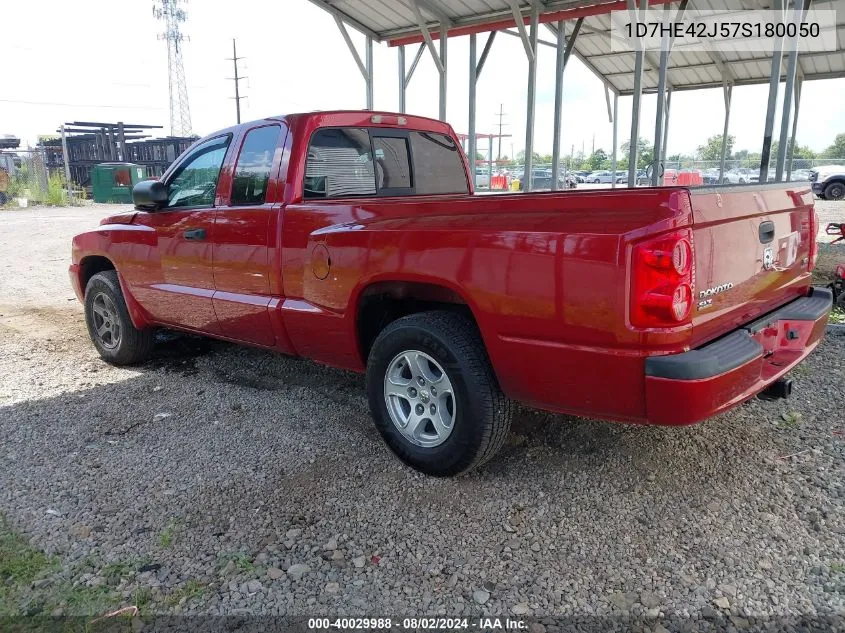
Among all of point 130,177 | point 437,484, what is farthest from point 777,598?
point 130,177

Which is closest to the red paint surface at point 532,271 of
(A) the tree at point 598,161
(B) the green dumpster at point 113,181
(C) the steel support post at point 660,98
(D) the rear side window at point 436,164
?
(D) the rear side window at point 436,164

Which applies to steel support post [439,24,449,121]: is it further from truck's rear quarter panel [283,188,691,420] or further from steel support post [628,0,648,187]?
truck's rear quarter panel [283,188,691,420]

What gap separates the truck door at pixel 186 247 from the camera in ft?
14.1

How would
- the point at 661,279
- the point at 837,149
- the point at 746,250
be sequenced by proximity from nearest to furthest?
the point at 661,279 → the point at 746,250 → the point at 837,149

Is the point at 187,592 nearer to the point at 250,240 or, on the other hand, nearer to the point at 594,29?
the point at 250,240

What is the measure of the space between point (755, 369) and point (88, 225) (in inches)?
750

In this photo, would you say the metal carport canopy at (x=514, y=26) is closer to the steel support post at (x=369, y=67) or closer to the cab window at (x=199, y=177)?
the steel support post at (x=369, y=67)

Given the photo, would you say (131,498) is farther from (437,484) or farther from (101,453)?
(437,484)

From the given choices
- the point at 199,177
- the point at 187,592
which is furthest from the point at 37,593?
the point at 199,177

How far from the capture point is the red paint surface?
7.95 feet

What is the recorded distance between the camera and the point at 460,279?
2855mm

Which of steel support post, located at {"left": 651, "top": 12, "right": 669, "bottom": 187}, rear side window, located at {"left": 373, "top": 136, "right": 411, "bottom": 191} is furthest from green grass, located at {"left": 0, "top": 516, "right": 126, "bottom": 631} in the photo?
steel support post, located at {"left": 651, "top": 12, "right": 669, "bottom": 187}

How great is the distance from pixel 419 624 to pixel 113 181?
32.7 meters

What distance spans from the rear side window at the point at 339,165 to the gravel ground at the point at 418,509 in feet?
4.66
